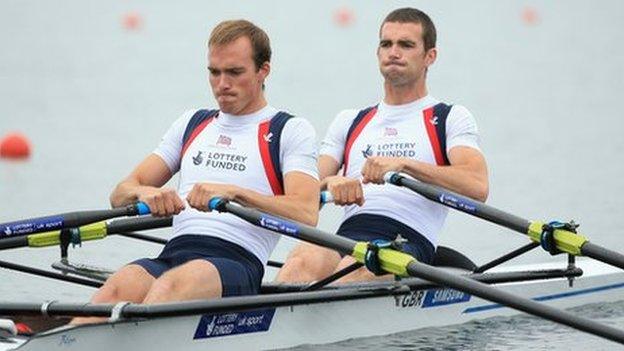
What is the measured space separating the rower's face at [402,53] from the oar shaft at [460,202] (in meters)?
0.82

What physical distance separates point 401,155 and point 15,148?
11.1 m

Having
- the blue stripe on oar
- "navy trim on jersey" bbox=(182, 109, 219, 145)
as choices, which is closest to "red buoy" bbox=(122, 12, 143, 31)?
the blue stripe on oar

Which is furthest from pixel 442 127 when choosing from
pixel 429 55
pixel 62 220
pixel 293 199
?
pixel 62 220

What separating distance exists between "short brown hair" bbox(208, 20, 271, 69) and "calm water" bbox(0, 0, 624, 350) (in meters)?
1.82

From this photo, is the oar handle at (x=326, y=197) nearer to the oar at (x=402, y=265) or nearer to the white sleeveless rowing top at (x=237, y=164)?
the white sleeveless rowing top at (x=237, y=164)

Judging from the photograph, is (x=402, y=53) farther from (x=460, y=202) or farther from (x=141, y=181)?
(x=141, y=181)

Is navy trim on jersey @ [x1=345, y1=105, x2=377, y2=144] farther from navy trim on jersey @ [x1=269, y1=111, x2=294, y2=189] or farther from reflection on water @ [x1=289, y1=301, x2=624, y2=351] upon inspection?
navy trim on jersey @ [x1=269, y1=111, x2=294, y2=189]

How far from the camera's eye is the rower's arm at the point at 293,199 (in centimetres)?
892

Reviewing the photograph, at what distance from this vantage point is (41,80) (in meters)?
35.0

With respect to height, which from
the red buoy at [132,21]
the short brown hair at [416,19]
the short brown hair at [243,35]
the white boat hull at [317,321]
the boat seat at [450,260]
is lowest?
the white boat hull at [317,321]

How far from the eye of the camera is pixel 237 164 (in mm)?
9180

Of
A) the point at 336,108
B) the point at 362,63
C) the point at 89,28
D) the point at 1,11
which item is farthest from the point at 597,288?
the point at 1,11

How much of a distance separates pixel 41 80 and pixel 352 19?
32689 mm

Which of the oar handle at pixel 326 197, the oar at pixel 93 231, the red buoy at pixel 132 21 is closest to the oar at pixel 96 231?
the oar at pixel 93 231
